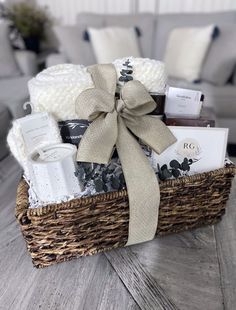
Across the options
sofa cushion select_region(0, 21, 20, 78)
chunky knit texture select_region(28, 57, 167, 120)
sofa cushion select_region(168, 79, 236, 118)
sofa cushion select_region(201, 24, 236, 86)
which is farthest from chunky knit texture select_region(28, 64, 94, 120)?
sofa cushion select_region(0, 21, 20, 78)

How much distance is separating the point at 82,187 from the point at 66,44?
5.11ft

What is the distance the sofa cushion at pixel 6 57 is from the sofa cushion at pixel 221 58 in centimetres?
123

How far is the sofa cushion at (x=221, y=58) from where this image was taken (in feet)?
5.31

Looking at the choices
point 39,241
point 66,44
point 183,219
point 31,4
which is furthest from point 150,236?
point 31,4

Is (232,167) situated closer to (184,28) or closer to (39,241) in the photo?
(39,241)

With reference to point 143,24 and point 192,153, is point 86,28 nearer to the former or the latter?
point 143,24

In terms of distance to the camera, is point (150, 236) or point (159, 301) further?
point (150, 236)

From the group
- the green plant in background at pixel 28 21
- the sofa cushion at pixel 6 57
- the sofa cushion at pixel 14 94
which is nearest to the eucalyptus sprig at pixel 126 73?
the sofa cushion at pixel 14 94

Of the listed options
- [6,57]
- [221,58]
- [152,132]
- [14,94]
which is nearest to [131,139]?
[152,132]

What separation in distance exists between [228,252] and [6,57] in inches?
70.4

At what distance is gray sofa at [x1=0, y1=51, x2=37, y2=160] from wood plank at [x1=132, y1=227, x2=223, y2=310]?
659 mm

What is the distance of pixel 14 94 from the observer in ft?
4.97

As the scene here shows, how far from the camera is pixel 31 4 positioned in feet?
7.86

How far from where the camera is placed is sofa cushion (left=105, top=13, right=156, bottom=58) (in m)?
2.02
